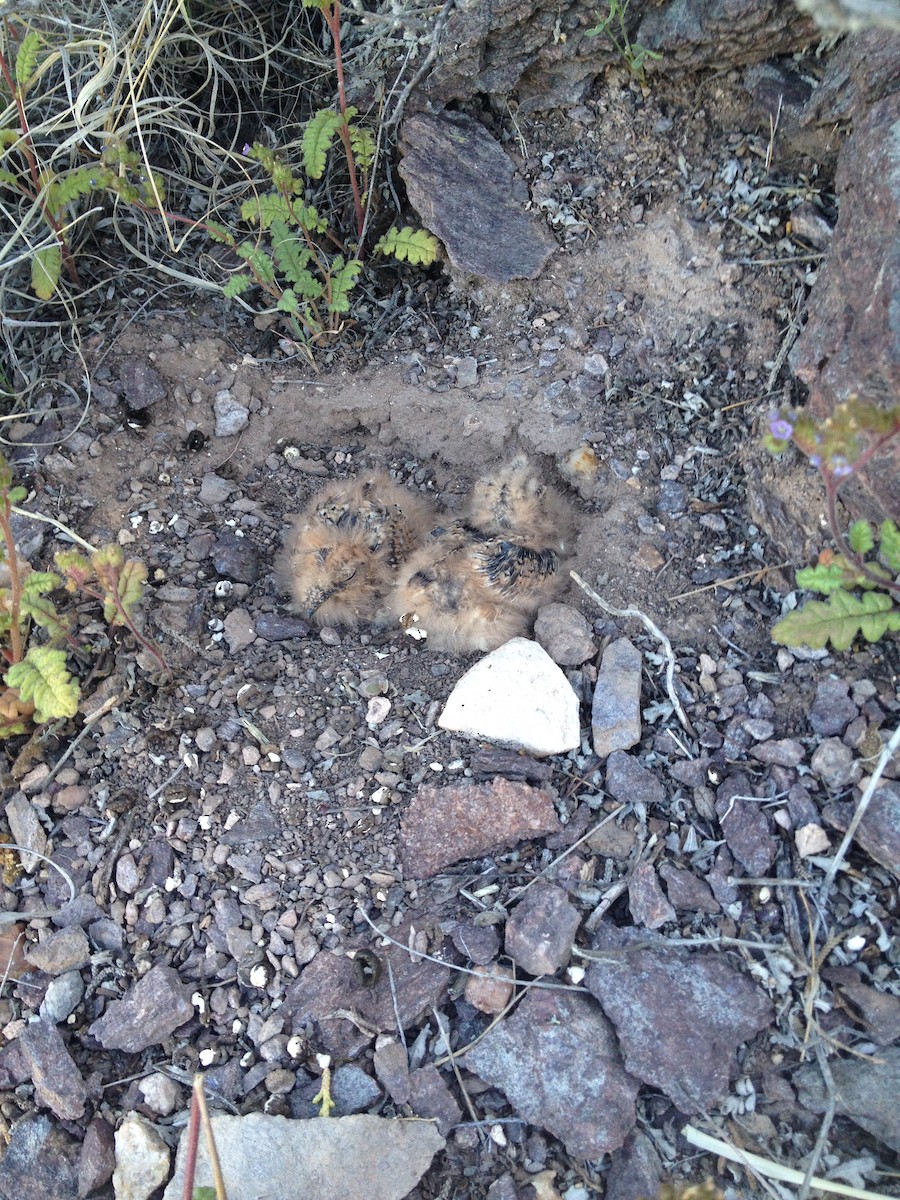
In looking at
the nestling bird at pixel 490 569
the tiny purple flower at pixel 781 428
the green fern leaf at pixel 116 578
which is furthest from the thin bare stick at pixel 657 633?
the green fern leaf at pixel 116 578

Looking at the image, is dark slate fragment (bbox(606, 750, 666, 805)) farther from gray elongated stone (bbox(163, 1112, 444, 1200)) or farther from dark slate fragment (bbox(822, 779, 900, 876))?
gray elongated stone (bbox(163, 1112, 444, 1200))

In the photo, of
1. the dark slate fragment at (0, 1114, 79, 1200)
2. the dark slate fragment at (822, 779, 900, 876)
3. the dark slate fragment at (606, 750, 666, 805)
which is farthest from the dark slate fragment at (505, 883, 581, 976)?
the dark slate fragment at (0, 1114, 79, 1200)

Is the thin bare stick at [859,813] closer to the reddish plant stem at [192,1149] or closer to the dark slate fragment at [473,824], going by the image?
the dark slate fragment at [473,824]

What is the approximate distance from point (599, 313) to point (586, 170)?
626mm

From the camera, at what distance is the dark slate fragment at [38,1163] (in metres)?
2.66

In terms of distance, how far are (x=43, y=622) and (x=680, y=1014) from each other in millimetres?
2281

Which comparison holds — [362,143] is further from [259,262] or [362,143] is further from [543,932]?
[543,932]

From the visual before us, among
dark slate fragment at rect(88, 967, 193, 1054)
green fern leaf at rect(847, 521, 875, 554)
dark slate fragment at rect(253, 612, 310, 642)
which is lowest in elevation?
dark slate fragment at rect(88, 967, 193, 1054)

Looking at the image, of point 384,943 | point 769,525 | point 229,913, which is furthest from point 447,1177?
point 769,525

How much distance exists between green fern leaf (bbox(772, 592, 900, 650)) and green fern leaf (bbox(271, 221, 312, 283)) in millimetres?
2487

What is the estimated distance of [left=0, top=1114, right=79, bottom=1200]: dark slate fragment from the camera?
2662 millimetres

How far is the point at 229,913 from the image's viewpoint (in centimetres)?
300

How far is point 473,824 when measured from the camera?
9.87ft

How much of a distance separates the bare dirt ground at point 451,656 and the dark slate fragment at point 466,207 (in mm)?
111
